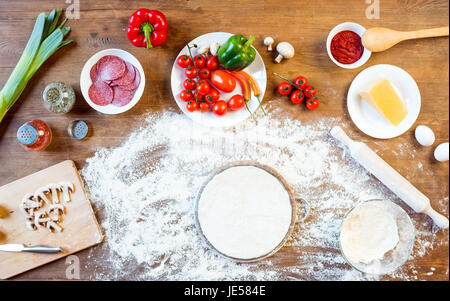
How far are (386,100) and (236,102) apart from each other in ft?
2.22

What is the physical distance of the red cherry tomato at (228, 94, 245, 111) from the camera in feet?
5.41

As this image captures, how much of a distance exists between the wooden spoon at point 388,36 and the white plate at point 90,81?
1.04 meters

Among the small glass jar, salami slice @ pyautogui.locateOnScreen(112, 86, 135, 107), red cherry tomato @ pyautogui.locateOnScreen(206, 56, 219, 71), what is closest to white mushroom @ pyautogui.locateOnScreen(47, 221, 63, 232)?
the small glass jar

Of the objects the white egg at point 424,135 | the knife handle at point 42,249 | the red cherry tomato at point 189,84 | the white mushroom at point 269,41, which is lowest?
the knife handle at point 42,249

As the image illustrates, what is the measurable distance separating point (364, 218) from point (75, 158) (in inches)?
54.7

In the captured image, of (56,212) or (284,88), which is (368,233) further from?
(56,212)

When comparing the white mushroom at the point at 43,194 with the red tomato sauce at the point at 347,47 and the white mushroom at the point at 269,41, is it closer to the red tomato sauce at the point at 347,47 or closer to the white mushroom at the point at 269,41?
the white mushroom at the point at 269,41

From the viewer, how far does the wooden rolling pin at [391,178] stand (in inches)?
65.2

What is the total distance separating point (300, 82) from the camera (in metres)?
1.68

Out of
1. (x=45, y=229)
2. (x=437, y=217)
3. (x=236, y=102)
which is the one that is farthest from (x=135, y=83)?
(x=437, y=217)

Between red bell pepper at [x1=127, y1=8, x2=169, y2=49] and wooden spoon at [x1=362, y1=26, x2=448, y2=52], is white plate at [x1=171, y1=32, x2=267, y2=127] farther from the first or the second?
wooden spoon at [x1=362, y1=26, x2=448, y2=52]

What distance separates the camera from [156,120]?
5.74 feet

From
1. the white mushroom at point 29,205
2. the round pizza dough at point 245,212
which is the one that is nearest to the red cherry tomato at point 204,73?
the round pizza dough at point 245,212
